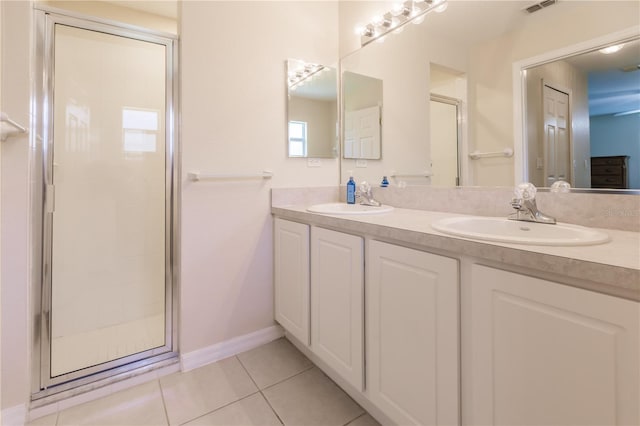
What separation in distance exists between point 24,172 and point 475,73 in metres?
2.12

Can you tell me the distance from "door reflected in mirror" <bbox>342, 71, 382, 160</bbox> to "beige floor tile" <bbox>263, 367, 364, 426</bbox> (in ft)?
4.71

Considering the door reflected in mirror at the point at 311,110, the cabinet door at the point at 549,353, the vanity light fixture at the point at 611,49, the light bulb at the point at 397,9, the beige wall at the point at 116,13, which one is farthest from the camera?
the beige wall at the point at 116,13

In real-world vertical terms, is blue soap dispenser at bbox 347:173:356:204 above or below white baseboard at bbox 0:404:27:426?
above

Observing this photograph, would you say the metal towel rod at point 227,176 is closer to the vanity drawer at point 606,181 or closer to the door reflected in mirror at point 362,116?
the door reflected in mirror at point 362,116

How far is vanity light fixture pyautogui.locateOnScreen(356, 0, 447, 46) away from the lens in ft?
5.40

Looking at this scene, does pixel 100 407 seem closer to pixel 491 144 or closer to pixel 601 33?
pixel 491 144

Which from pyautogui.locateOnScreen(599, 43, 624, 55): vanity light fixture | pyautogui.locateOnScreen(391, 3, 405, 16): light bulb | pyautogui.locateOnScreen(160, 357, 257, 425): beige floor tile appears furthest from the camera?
pyautogui.locateOnScreen(391, 3, 405, 16): light bulb

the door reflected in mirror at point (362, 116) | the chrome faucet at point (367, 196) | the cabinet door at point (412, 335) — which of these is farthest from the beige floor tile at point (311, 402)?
the door reflected in mirror at point (362, 116)

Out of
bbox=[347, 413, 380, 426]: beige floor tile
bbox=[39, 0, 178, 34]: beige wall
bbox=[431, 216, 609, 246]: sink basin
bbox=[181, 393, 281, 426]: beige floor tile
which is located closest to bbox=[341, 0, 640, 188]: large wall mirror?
bbox=[431, 216, 609, 246]: sink basin

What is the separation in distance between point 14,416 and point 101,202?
1131 mm

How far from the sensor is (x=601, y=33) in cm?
107

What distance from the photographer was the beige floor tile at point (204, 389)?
4.58ft

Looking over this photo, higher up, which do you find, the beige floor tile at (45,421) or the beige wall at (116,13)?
the beige wall at (116,13)

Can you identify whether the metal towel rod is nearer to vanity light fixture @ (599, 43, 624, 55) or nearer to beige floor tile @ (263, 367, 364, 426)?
beige floor tile @ (263, 367, 364, 426)
